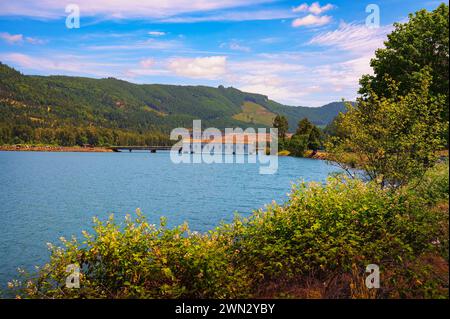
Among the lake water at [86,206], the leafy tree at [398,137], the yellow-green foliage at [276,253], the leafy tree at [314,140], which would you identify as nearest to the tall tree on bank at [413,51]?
the leafy tree at [398,137]

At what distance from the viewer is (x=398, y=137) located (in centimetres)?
2538

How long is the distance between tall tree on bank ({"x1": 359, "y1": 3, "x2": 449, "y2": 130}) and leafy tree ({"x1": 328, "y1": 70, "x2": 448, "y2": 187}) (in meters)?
9.65

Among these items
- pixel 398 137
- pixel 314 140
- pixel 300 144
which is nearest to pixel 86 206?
pixel 398 137

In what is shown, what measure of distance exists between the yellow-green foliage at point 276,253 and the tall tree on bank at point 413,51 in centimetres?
2538

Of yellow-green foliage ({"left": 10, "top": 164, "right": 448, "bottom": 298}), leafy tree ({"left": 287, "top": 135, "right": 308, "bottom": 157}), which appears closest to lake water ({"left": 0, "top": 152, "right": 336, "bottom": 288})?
yellow-green foliage ({"left": 10, "top": 164, "right": 448, "bottom": 298})

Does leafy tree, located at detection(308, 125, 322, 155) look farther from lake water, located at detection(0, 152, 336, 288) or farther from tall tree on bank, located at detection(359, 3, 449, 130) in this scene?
tall tree on bank, located at detection(359, 3, 449, 130)

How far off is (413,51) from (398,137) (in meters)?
20.4

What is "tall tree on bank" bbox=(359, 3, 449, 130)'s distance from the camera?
39.4m

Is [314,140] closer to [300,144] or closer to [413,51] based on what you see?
[300,144]

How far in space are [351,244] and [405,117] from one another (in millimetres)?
15674

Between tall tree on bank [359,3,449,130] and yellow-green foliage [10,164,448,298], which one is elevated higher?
tall tree on bank [359,3,449,130]

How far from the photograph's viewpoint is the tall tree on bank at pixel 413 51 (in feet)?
129

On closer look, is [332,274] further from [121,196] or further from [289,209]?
[121,196]
